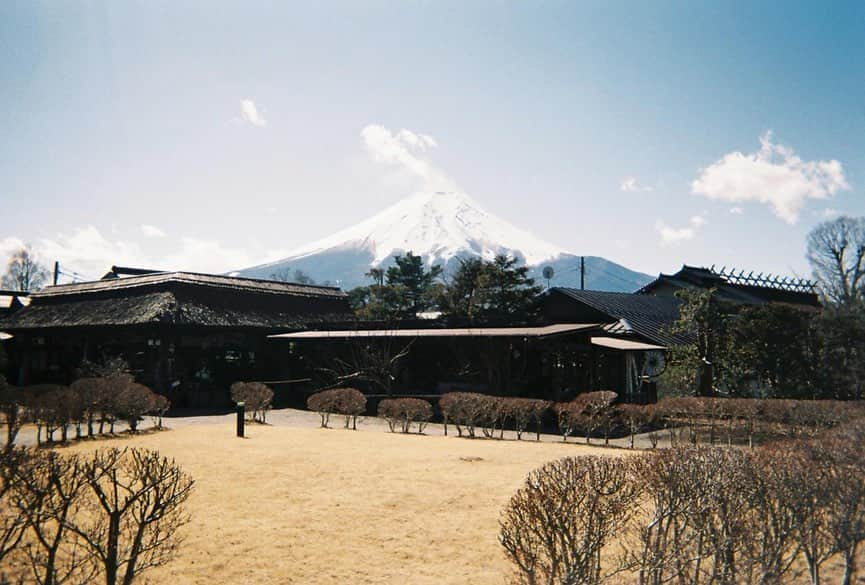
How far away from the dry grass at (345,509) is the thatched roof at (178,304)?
10.8 m

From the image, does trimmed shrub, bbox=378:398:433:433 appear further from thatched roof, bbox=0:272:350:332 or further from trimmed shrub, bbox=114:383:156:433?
thatched roof, bbox=0:272:350:332

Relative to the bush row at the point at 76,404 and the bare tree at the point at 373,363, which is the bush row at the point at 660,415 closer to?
the bare tree at the point at 373,363

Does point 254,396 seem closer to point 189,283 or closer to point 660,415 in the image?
point 189,283

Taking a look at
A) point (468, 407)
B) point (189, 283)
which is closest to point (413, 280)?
point (189, 283)

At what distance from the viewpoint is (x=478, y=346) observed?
19453 millimetres

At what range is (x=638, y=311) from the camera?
2542 centimetres

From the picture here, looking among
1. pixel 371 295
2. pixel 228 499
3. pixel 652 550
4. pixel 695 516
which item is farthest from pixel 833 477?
pixel 371 295

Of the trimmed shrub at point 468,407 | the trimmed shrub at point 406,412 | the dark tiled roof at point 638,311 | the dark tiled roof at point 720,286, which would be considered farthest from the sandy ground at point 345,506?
the dark tiled roof at point 720,286

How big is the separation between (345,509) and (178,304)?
18287mm

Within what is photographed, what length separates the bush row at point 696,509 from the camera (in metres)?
4.38

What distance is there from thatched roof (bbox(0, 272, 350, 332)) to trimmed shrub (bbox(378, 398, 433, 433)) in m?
10.5

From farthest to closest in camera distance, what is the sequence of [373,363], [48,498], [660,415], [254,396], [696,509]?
1. [373,363]
2. [254,396]
3. [660,415]
4. [48,498]
5. [696,509]

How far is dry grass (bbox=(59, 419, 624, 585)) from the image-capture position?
574cm

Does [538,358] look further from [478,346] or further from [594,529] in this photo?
[594,529]
